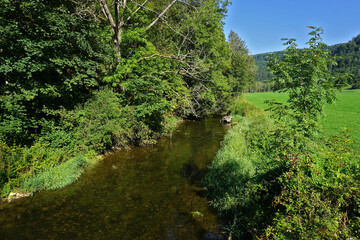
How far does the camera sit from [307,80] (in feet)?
19.9

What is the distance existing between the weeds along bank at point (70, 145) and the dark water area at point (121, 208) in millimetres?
662

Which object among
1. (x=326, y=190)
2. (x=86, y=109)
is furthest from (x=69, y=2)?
(x=326, y=190)

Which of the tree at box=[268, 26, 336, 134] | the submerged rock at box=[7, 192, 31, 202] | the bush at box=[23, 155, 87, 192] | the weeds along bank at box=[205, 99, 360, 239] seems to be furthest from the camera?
the bush at box=[23, 155, 87, 192]

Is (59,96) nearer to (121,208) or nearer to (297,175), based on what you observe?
(121,208)

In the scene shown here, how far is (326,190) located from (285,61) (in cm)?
469

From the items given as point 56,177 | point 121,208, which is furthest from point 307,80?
point 56,177

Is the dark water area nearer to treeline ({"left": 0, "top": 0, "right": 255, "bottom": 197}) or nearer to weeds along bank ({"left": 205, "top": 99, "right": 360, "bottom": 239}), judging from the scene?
treeline ({"left": 0, "top": 0, "right": 255, "bottom": 197})

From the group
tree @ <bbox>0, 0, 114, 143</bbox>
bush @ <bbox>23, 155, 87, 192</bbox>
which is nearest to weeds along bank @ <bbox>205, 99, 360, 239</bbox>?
bush @ <bbox>23, 155, 87, 192</bbox>

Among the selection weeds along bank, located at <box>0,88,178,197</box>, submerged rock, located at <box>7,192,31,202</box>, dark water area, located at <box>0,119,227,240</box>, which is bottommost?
dark water area, located at <box>0,119,227,240</box>

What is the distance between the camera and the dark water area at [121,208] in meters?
5.90

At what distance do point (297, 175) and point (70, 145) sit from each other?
10.4 metres

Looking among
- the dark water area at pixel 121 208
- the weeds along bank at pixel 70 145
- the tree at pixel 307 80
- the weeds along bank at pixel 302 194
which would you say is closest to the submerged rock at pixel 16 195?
the weeds along bank at pixel 70 145

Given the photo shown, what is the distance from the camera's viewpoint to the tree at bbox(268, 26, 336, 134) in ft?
19.2

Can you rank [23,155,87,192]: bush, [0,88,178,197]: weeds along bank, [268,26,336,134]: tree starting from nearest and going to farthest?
[268,26,336,134]: tree, [0,88,178,197]: weeds along bank, [23,155,87,192]: bush
